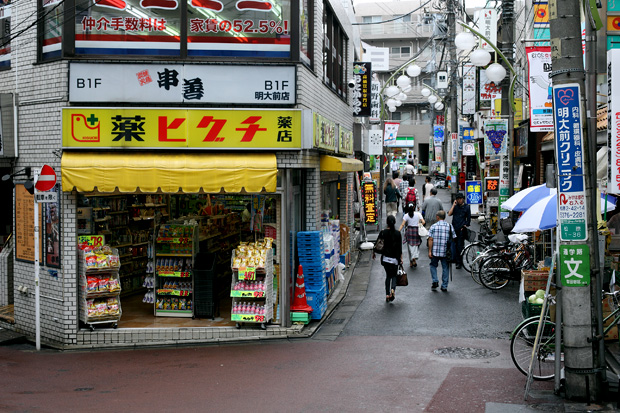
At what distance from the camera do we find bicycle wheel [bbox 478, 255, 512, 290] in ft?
53.1

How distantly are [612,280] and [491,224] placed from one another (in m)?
15.8

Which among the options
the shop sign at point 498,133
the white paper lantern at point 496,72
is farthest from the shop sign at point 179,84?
the shop sign at point 498,133

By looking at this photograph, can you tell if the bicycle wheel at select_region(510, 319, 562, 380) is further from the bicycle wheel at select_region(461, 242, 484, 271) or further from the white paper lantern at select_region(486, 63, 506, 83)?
the white paper lantern at select_region(486, 63, 506, 83)

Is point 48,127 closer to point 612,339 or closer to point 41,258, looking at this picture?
point 41,258

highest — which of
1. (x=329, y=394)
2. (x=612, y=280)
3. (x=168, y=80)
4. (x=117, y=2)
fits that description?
(x=117, y=2)

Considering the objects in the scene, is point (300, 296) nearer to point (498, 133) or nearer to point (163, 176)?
point (163, 176)

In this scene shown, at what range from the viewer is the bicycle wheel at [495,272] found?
637 inches

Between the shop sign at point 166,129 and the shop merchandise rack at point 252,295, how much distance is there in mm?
2098

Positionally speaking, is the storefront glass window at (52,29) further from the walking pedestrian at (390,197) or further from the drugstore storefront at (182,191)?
the walking pedestrian at (390,197)

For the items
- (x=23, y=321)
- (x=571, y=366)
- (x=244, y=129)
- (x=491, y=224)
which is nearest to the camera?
(x=571, y=366)

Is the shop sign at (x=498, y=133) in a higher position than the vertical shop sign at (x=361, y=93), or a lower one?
lower

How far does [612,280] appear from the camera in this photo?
9836mm

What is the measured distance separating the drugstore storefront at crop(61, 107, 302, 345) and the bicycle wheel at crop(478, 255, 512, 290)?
18.6ft

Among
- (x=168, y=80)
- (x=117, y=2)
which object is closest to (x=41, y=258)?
Answer: (x=168, y=80)
